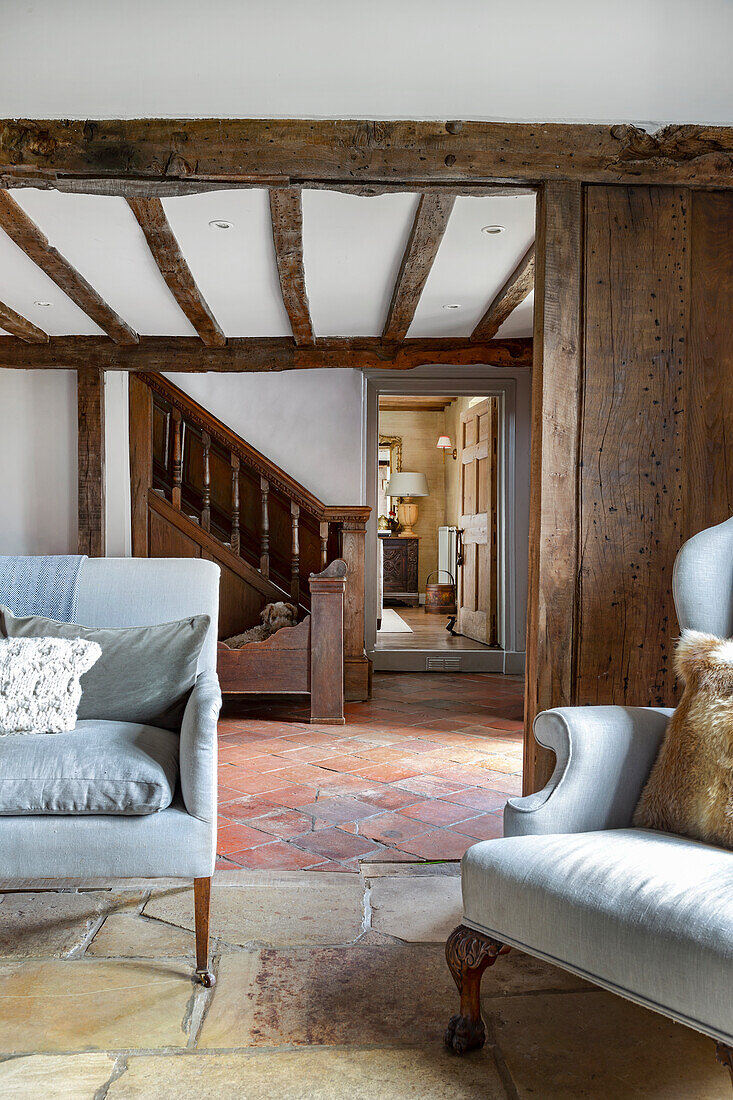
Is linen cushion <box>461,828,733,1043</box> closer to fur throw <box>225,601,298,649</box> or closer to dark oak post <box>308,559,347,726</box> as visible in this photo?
dark oak post <box>308,559,347,726</box>

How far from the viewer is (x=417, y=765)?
3.84 metres

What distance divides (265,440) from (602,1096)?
517cm

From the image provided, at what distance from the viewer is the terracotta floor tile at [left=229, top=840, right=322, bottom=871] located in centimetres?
260

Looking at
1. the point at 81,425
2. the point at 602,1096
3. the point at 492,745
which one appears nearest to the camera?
the point at 602,1096

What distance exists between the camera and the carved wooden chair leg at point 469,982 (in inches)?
65.9

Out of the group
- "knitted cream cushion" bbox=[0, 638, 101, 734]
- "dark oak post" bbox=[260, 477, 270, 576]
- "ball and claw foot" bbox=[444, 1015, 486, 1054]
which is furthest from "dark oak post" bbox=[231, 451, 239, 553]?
"ball and claw foot" bbox=[444, 1015, 486, 1054]

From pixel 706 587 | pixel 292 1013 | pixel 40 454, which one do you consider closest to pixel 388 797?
pixel 292 1013

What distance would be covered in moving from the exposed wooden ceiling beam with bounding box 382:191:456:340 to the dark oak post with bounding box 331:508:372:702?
125 centimetres

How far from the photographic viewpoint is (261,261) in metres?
4.18

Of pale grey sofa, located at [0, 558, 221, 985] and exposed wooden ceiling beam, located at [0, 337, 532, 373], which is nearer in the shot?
pale grey sofa, located at [0, 558, 221, 985]

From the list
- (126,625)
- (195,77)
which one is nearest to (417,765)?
(126,625)

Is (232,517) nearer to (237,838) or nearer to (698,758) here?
(237,838)

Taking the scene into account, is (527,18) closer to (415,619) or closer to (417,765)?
(417,765)

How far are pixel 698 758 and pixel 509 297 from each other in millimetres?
3555
